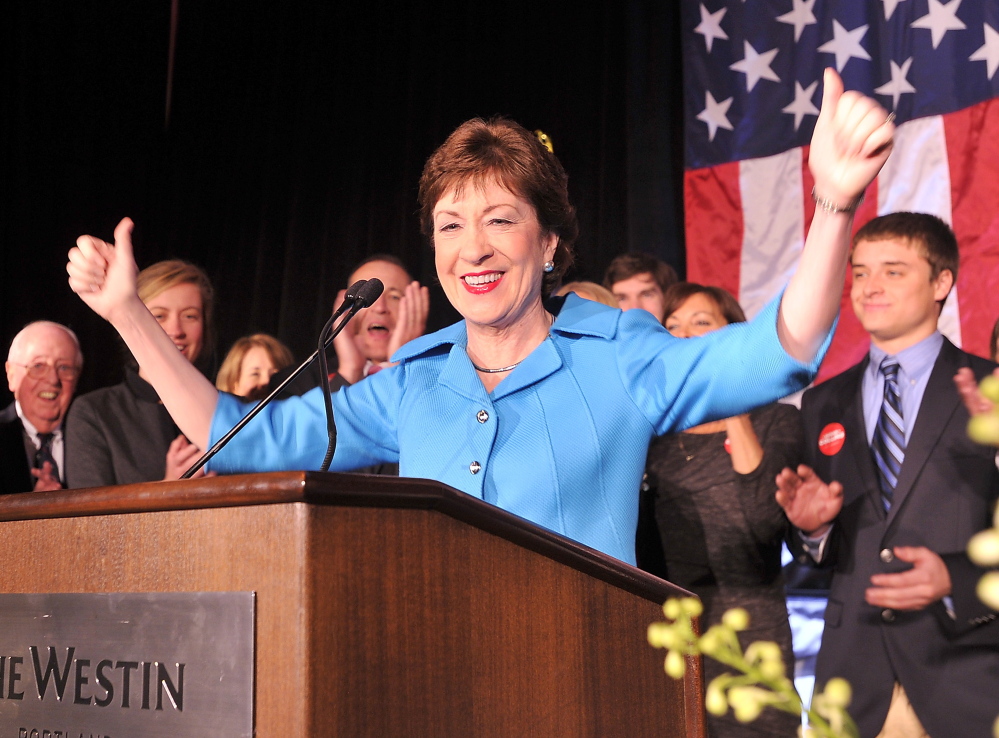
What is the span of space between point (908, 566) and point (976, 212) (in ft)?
3.77

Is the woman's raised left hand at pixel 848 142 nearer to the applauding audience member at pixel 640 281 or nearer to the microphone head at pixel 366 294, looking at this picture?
the microphone head at pixel 366 294

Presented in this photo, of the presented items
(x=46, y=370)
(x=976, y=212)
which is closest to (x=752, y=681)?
(x=976, y=212)

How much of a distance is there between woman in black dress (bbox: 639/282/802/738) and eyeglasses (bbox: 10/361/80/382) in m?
2.26

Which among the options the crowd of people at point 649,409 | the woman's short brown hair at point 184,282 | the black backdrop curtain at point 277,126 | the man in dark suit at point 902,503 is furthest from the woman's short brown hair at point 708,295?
the woman's short brown hair at point 184,282

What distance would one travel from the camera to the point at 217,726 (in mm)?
899

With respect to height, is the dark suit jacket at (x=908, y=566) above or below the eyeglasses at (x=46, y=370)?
below

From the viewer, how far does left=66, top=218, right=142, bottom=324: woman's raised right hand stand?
63.0 inches

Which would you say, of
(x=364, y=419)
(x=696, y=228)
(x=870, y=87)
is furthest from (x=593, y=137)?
(x=364, y=419)

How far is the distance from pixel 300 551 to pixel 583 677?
0.42m

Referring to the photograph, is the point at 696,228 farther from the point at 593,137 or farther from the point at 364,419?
the point at 364,419

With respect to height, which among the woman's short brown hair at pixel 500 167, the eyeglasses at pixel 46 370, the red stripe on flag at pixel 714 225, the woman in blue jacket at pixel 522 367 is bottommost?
the woman in blue jacket at pixel 522 367

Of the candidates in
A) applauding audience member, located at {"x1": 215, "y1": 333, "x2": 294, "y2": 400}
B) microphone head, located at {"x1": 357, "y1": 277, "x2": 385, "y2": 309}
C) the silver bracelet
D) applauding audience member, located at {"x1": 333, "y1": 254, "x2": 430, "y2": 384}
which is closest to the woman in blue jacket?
the silver bracelet

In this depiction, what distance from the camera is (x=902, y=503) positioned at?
253 centimetres

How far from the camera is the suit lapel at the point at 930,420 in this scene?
2543 millimetres
